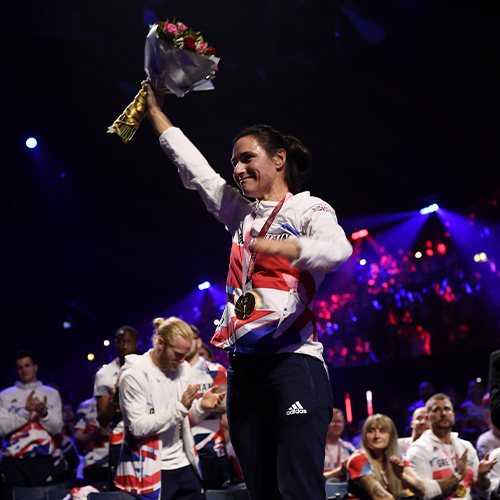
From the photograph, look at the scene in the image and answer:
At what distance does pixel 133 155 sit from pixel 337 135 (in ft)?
11.7

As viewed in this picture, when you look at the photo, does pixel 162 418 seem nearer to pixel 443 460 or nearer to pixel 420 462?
pixel 420 462

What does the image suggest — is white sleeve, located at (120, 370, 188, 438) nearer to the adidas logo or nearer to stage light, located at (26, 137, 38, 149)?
the adidas logo

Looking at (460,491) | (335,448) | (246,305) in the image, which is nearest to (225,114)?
(335,448)

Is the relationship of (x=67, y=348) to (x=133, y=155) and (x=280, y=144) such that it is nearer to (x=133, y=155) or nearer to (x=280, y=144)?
(x=133, y=155)

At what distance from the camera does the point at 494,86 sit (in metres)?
7.51

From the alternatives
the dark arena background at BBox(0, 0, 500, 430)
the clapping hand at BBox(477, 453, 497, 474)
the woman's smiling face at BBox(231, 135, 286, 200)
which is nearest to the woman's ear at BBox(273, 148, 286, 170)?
the woman's smiling face at BBox(231, 135, 286, 200)

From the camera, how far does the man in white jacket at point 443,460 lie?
14.7 feet

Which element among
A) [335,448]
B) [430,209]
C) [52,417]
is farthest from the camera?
[430,209]

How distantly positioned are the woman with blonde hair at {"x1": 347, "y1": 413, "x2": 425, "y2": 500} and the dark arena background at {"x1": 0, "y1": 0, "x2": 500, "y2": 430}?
16.3 ft

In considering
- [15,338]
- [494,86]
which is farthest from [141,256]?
[494,86]

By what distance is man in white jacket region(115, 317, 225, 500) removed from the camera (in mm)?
3562

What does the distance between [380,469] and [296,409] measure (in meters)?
3.23

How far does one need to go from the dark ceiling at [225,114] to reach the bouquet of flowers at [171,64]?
16.3 ft

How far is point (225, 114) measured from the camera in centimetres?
876
